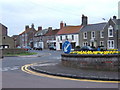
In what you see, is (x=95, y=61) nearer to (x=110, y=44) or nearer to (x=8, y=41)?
(x=110, y=44)

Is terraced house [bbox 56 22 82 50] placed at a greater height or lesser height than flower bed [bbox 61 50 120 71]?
greater

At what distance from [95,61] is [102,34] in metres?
42.4

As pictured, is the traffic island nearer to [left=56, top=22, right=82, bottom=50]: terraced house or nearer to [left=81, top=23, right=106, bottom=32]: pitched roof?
[left=81, top=23, right=106, bottom=32]: pitched roof

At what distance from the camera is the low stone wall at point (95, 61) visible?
11625mm

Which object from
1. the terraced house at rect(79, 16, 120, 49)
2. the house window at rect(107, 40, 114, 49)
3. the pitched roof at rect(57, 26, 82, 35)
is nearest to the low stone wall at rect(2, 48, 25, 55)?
the terraced house at rect(79, 16, 120, 49)

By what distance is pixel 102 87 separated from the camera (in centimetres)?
780

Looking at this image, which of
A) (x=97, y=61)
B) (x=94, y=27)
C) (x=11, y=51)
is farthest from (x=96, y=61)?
(x=94, y=27)

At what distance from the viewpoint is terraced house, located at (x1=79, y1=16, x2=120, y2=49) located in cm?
4912

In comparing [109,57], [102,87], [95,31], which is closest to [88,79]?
[102,87]

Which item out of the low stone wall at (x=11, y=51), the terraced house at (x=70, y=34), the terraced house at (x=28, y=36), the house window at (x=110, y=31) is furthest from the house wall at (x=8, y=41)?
the terraced house at (x=28, y=36)

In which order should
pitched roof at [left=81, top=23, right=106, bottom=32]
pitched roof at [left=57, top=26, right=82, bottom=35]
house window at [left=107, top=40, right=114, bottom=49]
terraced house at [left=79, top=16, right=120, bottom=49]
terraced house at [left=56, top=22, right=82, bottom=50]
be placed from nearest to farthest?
terraced house at [left=79, top=16, right=120, bottom=49] < house window at [left=107, top=40, right=114, bottom=49] < pitched roof at [left=81, top=23, right=106, bottom=32] < terraced house at [left=56, top=22, right=82, bottom=50] < pitched roof at [left=57, top=26, right=82, bottom=35]

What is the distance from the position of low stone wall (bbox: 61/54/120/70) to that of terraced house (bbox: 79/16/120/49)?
1368 inches

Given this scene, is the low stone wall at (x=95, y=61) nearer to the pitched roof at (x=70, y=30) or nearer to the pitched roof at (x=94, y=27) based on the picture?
the pitched roof at (x=94, y=27)

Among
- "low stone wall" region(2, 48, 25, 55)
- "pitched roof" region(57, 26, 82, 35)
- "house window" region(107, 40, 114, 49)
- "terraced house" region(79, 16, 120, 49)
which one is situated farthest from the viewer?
"pitched roof" region(57, 26, 82, 35)
